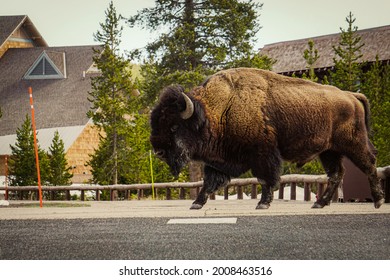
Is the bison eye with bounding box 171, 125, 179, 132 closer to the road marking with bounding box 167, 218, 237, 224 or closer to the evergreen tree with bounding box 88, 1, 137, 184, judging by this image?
the road marking with bounding box 167, 218, 237, 224

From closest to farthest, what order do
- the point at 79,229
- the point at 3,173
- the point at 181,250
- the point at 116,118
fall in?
the point at 181,250
the point at 79,229
the point at 3,173
the point at 116,118

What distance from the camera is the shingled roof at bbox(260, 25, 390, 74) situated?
1203cm

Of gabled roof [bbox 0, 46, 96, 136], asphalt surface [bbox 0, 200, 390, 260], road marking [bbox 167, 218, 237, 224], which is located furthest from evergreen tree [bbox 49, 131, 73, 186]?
road marking [bbox 167, 218, 237, 224]

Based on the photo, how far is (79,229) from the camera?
660cm

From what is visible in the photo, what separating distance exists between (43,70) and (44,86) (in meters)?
0.68

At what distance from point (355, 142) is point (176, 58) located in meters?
8.65

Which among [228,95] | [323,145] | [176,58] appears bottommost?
[323,145]

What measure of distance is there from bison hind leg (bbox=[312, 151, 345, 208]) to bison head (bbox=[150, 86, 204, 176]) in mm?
1497

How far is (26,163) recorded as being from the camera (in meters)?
15.6

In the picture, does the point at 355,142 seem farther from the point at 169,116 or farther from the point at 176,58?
the point at 176,58

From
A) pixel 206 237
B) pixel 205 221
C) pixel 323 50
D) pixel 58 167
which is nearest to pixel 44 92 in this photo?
pixel 58 167

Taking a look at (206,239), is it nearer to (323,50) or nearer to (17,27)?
(17,27)

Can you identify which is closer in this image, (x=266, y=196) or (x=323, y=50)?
(x=266, y=196)

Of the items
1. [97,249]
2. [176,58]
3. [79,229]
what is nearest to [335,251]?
[97,249]
